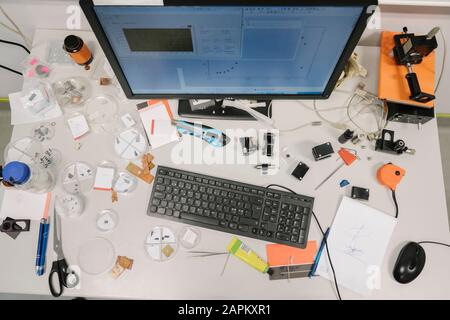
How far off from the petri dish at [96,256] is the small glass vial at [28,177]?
0.22 meters

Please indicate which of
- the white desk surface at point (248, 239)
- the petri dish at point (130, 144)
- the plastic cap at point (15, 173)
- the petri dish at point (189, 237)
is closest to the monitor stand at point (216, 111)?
the white desk surface at point (248, 239)

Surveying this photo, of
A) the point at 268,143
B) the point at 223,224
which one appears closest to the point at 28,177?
the point at 223,224

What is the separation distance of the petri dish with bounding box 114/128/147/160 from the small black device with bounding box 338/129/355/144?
0.61m

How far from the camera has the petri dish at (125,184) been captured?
1.01m

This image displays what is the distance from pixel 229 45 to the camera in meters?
0.80

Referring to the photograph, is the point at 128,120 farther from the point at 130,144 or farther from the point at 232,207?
the point at 232,207

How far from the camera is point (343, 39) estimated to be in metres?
0.79

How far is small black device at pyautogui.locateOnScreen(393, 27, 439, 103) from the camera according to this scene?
1.00 m

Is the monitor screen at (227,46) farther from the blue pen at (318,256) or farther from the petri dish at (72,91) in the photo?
the blue pen at (318,256)

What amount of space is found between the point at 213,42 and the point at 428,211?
0.78 metres

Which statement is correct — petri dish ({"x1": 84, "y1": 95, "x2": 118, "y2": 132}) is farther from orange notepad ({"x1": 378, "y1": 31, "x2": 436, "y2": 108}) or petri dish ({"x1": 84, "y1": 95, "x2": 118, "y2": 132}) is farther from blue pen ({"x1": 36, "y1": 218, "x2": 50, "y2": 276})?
orange notepad ({"x1": 378, "y1": 31, "x2": 436, "y2": 108})

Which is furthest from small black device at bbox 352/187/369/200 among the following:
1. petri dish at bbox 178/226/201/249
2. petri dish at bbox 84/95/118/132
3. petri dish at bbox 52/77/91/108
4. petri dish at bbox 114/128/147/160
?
petri dish at bbox 52/77/91/108
